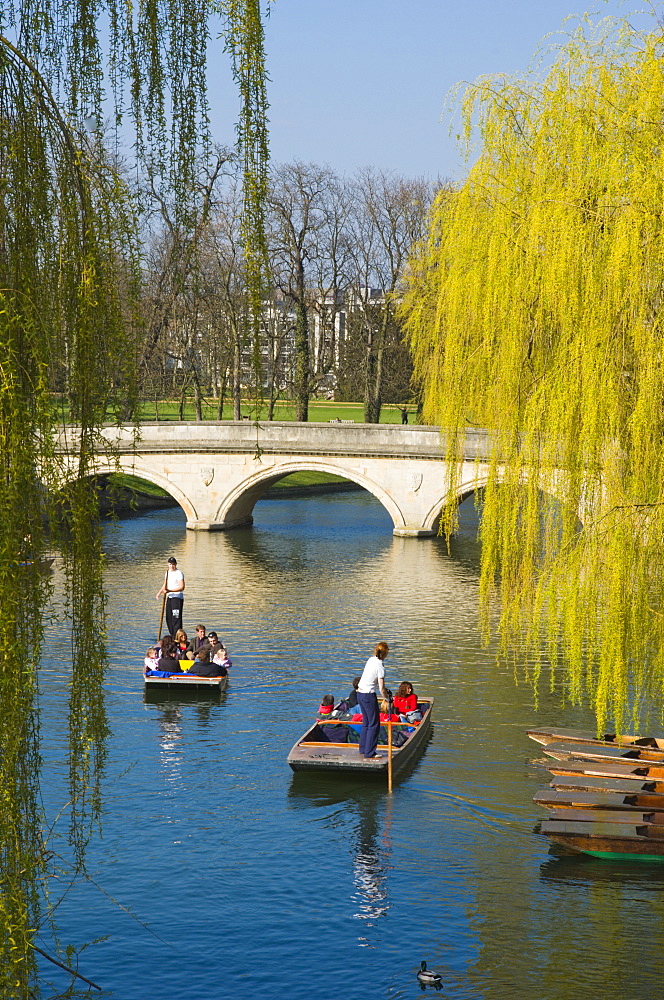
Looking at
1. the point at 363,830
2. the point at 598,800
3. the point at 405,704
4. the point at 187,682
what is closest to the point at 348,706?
→ the point at 405,704

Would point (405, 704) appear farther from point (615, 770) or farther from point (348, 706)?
point (615, 770)

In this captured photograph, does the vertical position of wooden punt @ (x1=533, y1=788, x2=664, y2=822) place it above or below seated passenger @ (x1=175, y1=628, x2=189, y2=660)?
below

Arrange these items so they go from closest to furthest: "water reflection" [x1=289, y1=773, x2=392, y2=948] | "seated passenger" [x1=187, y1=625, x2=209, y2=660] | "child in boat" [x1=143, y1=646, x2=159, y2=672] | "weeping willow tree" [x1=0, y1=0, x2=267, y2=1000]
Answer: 1. "weeping willow tree" [x1=0, y1=0, x2=267, y2=1000]
2. "water reflection" [x1=289, y1=773, x2=392, y2=948]
3. "child in boat" [x1=143, y1=646, x2=159, y2=672]
4. "seated passenger" [x1=187, y1=625, x2=209, y2=660]

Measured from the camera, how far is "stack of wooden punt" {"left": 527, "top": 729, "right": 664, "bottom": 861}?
11.9 metres

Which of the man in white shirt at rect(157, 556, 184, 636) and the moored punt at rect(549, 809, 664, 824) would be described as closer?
the moored punt at rect(549, 809, 664, 824)

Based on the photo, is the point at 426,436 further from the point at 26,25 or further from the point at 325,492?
the point at 26,25

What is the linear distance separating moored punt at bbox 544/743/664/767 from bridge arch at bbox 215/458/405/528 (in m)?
22.2

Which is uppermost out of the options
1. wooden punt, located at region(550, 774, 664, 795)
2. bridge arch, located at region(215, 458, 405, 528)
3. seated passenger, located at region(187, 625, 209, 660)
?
bridge arch, located at region(215, 458, 405, 528)

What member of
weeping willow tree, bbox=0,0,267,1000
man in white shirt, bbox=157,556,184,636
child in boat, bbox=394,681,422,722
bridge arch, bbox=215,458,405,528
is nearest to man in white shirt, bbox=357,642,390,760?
child in boat, bbox=394,681,422,722

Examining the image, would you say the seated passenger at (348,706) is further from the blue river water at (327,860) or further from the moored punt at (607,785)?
the moored punt at (607,785)

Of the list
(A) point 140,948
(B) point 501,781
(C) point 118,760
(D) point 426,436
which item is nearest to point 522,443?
(B) point 501,781

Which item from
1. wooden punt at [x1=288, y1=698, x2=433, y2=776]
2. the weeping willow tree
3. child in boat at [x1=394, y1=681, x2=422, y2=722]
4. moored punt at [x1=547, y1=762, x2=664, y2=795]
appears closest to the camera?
the weeping willow tree

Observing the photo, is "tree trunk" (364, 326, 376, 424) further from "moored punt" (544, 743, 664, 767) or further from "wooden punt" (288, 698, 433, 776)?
"moored punt" (544, 743, 664, 767)

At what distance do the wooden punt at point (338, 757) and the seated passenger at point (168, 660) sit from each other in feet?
13.0
